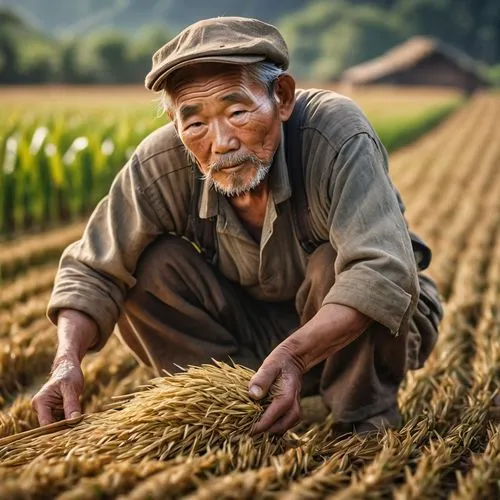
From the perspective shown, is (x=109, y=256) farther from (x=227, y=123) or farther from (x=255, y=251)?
(x=227, y=123)

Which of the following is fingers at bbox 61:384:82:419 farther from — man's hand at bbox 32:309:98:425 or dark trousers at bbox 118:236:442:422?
dark trousers at bbox 118:236:442:422

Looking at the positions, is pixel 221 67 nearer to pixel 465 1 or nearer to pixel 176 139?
pixel 176 139

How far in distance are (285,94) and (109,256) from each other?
772 millimetres

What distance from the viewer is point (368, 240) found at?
2465 millimetres

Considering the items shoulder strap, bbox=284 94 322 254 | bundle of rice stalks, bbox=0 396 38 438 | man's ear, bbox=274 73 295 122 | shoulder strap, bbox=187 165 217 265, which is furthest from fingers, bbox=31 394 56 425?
man's ear, bbox=274 73 295 122

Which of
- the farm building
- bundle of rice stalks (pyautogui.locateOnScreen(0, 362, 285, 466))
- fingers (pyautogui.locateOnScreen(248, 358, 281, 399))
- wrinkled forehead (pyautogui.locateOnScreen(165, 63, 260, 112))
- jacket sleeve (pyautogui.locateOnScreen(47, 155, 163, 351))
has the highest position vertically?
wrinkled forehead (pyautogui.locateOnScreen(165, 63, 260, 112))

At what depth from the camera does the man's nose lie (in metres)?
2.53

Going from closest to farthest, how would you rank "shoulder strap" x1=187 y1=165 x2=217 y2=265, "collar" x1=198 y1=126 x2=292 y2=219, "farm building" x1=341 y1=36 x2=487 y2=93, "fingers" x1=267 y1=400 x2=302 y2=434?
1. "fingers" x1=267 y1=400 x2=302 y2=434
2. "collar" x1=198 y1=126 x2=292 y2=219
3. "shoulder strap" x1=187 y1=165 x2=217 y2=265
4. "farm building" x1=341 y1=36 x2=487 y2=93

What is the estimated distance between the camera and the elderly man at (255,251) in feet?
8.06

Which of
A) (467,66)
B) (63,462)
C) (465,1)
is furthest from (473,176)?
(465,1)

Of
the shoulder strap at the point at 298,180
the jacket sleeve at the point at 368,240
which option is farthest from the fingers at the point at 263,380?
the shoulder strap at the point at 298,180

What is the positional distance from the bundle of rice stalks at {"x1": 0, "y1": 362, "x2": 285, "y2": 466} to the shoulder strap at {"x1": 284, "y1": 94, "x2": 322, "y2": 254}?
0.57 m

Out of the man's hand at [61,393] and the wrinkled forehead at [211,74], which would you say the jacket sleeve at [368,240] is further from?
the man's hand at [61,393]

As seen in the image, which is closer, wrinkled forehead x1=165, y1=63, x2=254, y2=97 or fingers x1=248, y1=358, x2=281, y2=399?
fingers x1=248, y1=358, x2=281, y2=399
